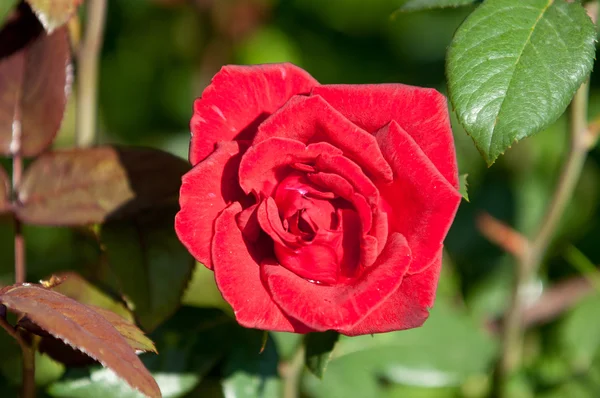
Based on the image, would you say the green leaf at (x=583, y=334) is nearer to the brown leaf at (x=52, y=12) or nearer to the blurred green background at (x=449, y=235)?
the blurred green background at (x=449, y=235)

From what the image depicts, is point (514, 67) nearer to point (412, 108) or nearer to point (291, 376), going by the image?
point (412, 108)

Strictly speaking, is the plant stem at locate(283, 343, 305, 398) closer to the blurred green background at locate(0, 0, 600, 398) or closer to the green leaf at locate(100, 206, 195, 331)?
the blurred green background at locate(0, 0, 600, 398)

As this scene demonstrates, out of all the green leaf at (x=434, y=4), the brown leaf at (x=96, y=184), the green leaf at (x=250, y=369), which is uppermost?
the green leaf at (x=434, y=4)

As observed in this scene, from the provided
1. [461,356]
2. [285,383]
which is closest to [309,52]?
[461,356]

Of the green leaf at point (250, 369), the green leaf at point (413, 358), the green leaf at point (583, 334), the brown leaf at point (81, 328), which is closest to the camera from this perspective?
the brown leaf at point (81, 328)

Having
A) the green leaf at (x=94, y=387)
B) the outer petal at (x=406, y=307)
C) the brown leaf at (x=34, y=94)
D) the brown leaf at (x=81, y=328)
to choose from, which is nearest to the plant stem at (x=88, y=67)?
the brown leaf at (x=34, y=94)

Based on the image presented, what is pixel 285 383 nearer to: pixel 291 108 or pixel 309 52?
pixel 291 108

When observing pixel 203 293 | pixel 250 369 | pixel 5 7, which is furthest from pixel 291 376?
pixel 5 7
